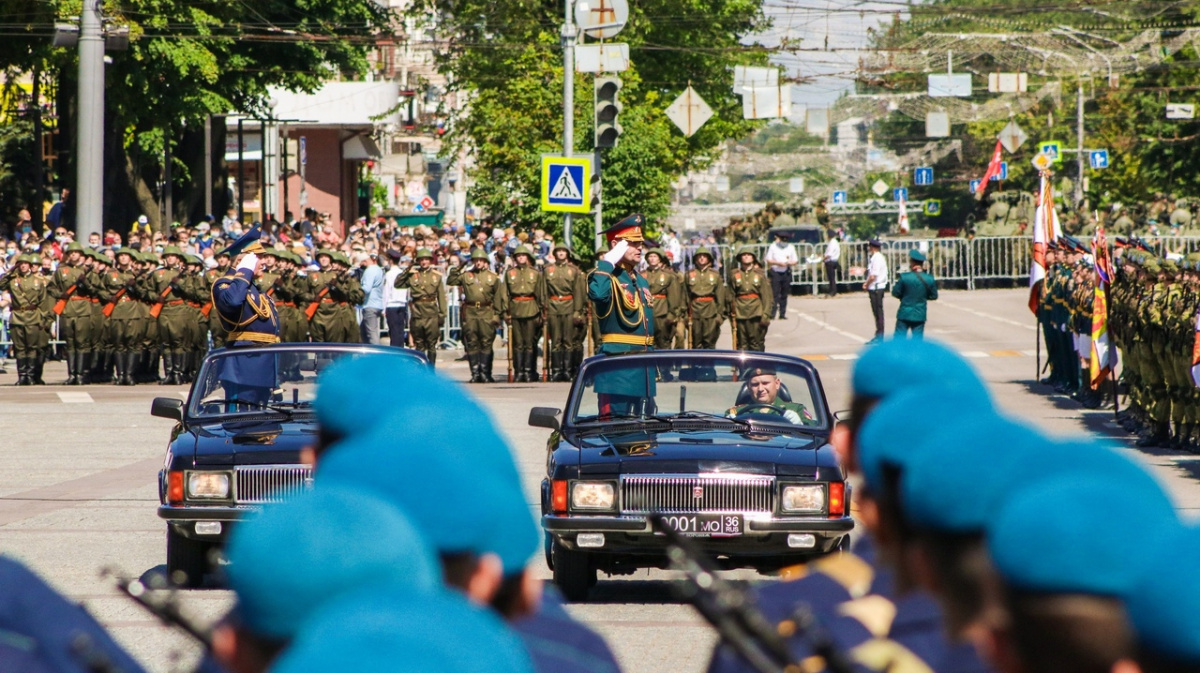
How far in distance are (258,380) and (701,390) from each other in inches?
110

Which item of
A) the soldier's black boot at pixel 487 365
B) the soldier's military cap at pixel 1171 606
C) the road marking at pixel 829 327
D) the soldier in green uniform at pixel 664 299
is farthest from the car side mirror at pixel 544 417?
the road marking at pixel 829 327

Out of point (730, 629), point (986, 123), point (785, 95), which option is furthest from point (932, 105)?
point (730, 629)

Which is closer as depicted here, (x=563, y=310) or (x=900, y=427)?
(x=900, y=427)

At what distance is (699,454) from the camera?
973 cm

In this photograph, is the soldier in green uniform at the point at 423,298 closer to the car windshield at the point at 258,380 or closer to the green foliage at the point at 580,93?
the green foliage at the point at 580,93

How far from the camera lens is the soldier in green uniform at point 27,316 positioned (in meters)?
25.0

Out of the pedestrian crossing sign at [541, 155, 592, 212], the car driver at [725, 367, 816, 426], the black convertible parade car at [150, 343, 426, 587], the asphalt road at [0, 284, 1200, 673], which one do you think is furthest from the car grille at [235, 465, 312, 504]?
the pedestrian crossing sign at [541, 155, 592, 212]

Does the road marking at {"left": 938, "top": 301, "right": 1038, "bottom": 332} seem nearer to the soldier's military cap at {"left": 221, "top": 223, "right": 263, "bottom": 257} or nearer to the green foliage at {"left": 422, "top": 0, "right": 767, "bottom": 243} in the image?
the green foliage at {"left": 422, "top": 0, "right": 767, "bottom": 243}

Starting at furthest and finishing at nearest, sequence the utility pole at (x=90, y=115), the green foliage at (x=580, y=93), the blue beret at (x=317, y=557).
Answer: the green foliage at (x=580, y=93)
the utility pole at (x=90, y=115)
the blue beret at (x=317, y=557)

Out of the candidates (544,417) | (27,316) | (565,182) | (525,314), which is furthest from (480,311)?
(544,417)

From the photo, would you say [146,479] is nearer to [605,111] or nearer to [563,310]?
[605,111]

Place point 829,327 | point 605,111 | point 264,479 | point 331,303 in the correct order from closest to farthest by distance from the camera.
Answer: point 264,479
point 605,111
point 331,303
point 829,327

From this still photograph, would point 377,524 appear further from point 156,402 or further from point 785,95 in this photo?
point 785,95

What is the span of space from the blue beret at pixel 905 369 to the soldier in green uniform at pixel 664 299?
68.3 ft
